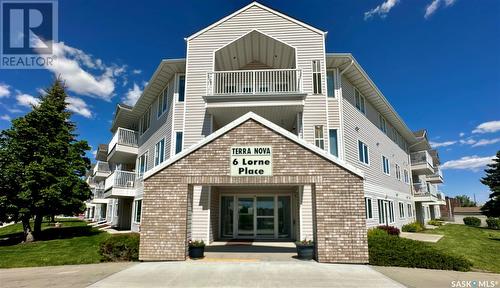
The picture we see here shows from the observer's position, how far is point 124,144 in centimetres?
2252

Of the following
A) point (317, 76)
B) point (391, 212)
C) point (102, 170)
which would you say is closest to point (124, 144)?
point (102, 170)

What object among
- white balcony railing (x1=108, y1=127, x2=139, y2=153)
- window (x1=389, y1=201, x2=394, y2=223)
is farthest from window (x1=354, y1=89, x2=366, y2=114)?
white balcony railing (x1=108, y1=127, x2=139, y2=153)

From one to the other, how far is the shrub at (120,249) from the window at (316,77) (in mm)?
10956

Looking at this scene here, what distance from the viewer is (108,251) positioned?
10477 mm

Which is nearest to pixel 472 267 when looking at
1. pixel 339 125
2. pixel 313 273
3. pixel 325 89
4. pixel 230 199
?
pixel 313 273

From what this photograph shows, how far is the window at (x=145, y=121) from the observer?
22.1 metres

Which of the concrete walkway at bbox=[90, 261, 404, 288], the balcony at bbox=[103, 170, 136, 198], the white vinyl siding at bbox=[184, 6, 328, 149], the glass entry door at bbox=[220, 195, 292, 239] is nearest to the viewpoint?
the concrete walkway at bbox=[90, 261, 404, 288]

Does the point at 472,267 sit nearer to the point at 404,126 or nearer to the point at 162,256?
the point at 162,256

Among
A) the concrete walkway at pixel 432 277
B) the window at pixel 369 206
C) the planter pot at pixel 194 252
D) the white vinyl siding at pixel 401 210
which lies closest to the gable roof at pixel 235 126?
the planter pot at pixel 194 252

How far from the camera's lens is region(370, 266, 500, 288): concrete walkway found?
7293 millimetres

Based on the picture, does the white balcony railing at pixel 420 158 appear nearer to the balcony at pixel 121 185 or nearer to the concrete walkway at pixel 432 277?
the concrete walkway at pixel 432 277

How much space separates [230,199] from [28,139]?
12812mm

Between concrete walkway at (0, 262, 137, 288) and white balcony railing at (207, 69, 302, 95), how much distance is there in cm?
898

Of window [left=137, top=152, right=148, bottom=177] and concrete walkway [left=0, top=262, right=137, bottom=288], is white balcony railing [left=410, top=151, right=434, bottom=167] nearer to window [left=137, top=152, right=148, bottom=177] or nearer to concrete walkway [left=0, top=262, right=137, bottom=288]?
window [left=137, top=152, right=148, bottom=177]
